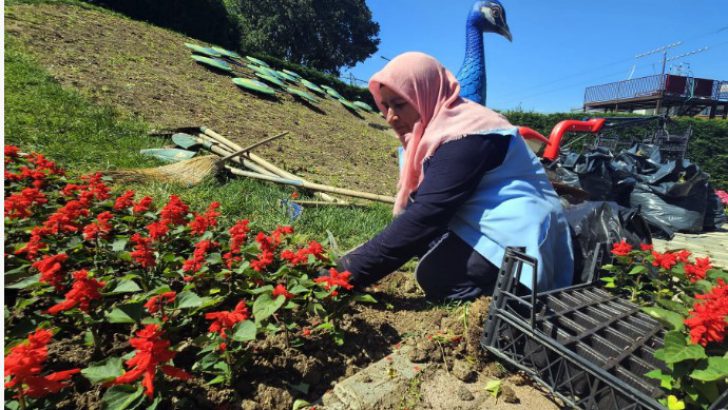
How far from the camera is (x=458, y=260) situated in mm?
1937

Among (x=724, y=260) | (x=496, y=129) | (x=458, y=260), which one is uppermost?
(x=496, y=129)

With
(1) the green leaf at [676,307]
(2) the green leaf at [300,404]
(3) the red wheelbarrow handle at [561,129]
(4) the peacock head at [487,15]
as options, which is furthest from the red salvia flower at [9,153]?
(3) the red wheelbarrow handle at [561,129]

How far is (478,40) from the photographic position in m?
4.82

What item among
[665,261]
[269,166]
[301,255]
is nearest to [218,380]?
[301,255]

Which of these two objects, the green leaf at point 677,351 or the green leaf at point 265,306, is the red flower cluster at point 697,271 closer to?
the green leaf at point 677,351

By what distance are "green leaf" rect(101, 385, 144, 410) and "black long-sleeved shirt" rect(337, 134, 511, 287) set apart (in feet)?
3.08

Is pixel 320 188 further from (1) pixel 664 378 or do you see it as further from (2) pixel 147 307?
(1) pixel 664 378

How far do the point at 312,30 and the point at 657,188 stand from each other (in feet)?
99.5

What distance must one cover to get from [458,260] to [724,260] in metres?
3.95

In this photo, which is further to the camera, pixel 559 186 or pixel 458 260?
pixel 559 186

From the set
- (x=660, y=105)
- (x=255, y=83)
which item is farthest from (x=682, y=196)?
(x=660, y=105)

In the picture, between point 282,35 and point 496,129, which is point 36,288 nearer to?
point 496,129

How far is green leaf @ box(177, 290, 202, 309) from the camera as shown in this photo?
1189mm

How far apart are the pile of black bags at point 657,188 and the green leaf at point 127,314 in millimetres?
5415
